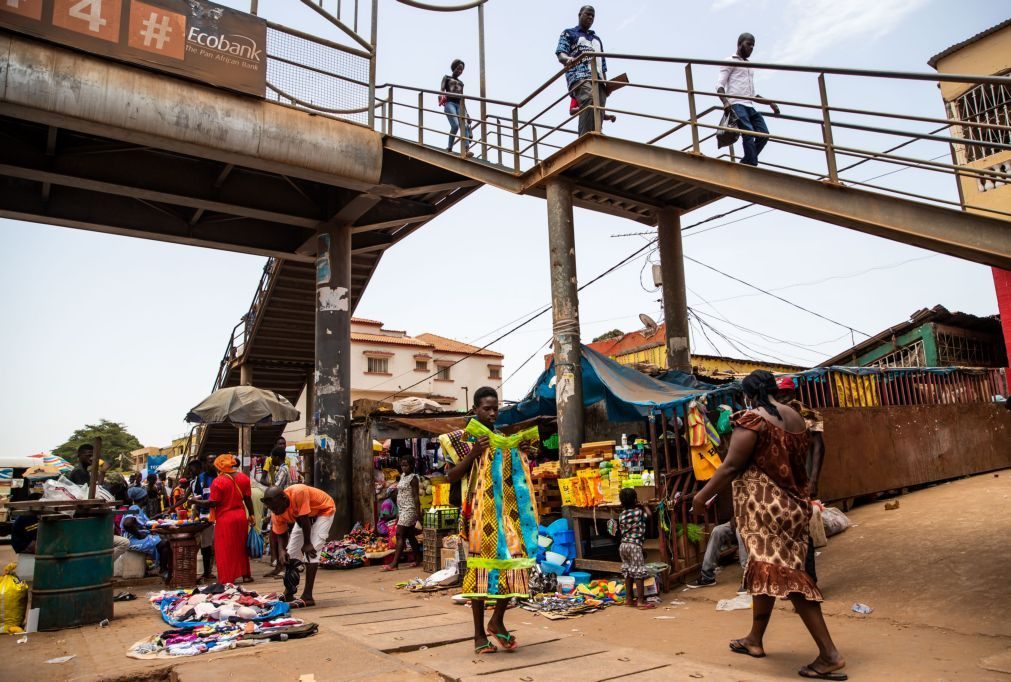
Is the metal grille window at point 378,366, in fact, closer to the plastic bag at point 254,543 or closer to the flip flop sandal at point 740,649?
Answer: the plastic bag at point 254,543

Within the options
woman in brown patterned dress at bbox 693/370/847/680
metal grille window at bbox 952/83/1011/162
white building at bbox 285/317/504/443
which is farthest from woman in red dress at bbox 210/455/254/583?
white building at bbox 285/317/504/443

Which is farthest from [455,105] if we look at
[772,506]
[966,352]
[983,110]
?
[966,352]

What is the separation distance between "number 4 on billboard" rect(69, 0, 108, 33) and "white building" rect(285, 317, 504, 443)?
28.1 m

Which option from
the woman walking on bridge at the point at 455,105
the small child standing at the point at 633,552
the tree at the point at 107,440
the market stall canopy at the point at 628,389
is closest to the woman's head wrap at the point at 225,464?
the market stall canopy at the point at 628,389

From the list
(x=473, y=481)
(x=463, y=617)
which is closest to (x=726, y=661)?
(x=473, y=481)

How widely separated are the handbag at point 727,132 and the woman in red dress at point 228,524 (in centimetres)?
777

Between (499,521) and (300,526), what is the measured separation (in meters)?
3.20

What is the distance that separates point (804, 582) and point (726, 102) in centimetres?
635

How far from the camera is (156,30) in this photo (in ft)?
39.0

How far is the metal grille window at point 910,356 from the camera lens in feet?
63.5

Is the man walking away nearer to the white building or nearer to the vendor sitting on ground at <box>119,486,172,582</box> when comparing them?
the vendor sitting on ground at <box>119,486,172,582</box>

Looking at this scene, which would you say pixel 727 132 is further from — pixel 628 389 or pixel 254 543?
pixel 254 543

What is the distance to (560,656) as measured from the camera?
520 cm

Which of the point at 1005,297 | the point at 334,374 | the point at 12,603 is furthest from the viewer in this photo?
the point at 334,374
